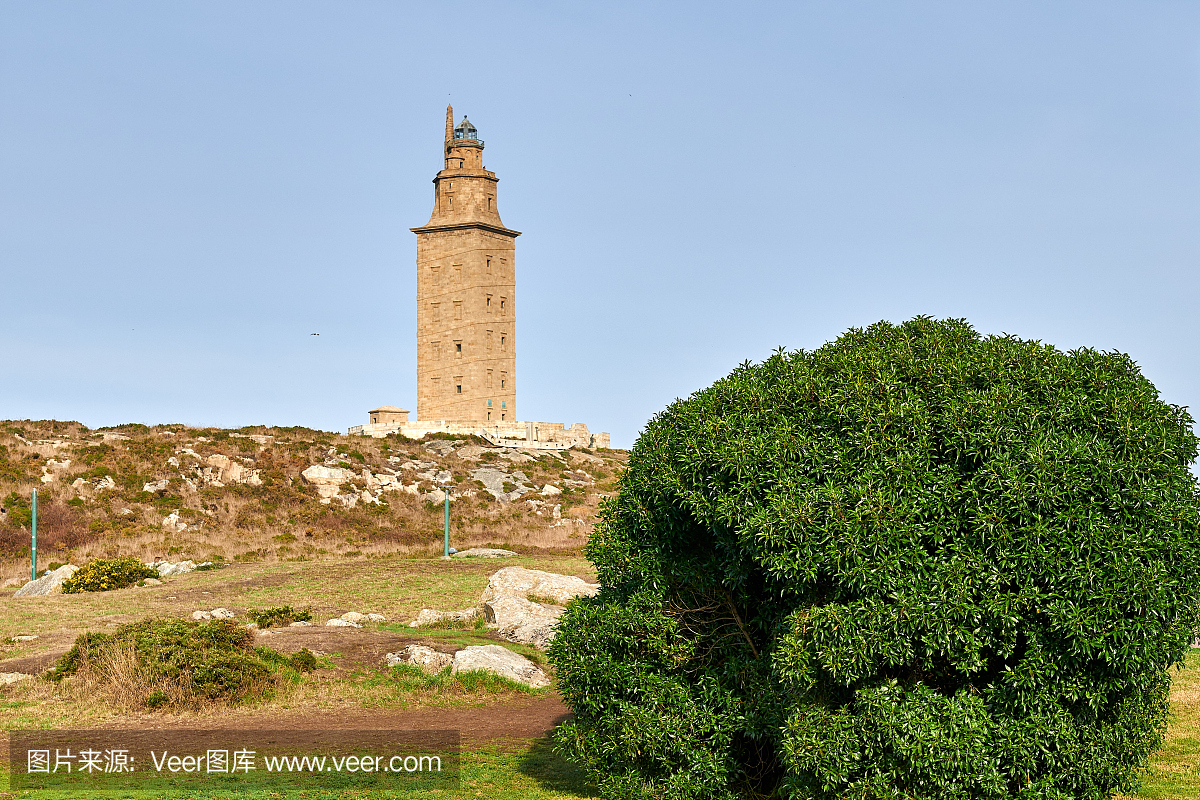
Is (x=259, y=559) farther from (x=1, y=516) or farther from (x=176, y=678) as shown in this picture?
(x=176, y=678)

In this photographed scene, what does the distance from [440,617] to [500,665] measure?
6.54 meters

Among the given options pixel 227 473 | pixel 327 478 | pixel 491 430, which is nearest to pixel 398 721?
pixel 327 478

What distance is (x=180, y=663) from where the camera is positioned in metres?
16.6

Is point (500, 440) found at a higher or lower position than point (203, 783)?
higher

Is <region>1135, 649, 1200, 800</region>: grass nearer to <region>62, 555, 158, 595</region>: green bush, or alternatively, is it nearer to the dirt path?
the dirt path

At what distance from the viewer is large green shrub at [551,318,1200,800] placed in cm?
912

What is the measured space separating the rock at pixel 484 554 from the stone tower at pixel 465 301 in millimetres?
39906

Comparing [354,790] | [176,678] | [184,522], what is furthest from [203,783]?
[184,522]

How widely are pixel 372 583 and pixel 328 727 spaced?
15300 millimetres

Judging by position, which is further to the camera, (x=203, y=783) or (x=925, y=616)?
(x=203, y=783)

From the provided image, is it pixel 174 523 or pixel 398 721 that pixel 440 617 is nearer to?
pixel 398 721

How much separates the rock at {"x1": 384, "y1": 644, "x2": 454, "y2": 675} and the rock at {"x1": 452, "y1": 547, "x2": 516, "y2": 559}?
61.2 ft

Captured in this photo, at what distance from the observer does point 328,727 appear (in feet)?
51.0

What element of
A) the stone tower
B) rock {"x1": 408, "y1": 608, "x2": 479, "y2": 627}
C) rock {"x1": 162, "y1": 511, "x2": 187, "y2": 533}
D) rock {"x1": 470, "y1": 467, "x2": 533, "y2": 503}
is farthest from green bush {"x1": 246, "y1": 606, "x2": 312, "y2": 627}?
the stone tower
